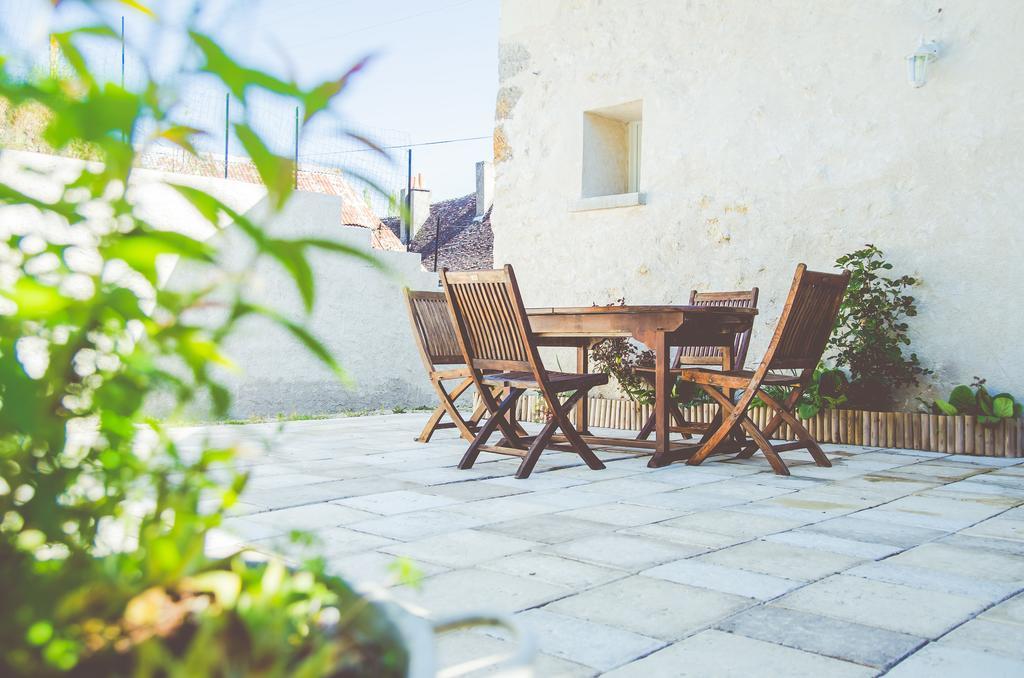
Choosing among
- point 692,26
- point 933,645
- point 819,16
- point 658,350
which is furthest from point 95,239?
point 692,26

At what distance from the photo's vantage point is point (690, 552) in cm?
258

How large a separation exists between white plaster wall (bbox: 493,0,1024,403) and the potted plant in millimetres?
5278

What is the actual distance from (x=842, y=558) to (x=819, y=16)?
4.37 m

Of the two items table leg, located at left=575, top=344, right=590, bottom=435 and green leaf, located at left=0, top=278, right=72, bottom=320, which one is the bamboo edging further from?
green leaf, located at left=0, top=278, right=72, bottom=320

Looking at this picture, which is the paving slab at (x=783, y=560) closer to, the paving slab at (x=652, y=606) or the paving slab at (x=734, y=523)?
the paving slab at (x=734, y=523)

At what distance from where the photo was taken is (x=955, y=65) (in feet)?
17.1

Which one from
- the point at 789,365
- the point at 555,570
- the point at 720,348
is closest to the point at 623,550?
the point at 555,570

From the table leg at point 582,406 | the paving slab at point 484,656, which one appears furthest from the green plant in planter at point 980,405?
the paving slab at point 484,656

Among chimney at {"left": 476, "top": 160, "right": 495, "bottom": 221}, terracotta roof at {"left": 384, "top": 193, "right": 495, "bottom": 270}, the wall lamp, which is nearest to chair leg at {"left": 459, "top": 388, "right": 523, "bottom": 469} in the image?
the wall lamp

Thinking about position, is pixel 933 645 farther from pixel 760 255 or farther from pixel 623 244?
pixel 623 244

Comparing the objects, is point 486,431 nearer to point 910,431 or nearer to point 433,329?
point 433,329

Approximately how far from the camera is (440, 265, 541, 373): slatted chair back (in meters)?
3.93

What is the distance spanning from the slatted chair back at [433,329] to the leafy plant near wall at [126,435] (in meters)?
4.26

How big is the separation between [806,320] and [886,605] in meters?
2.31
